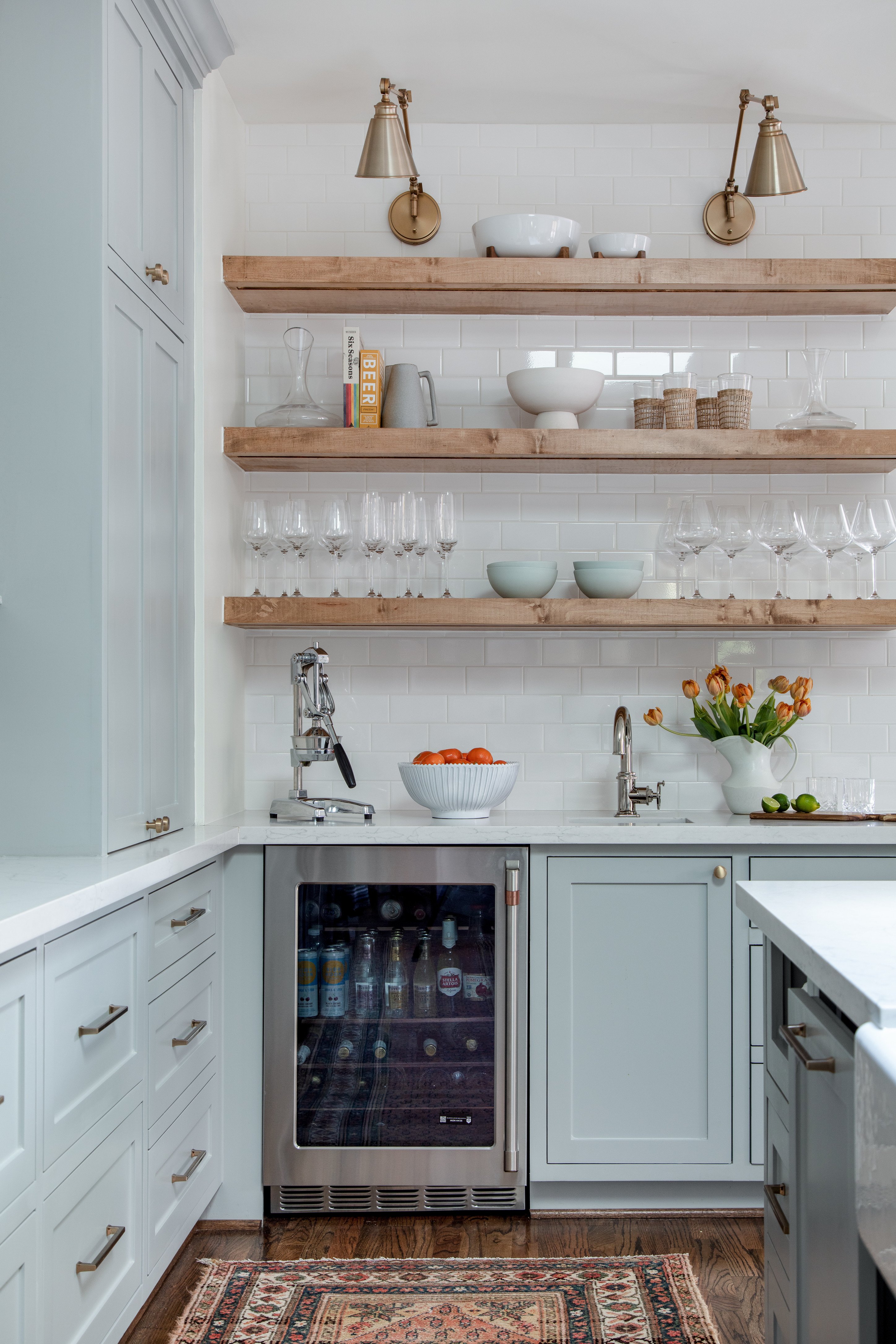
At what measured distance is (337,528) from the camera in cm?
293

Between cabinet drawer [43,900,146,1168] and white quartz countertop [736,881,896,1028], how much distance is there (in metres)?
1.06

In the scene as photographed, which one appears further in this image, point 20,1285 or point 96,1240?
point 96,1240

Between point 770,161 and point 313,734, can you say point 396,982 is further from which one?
point 770,161

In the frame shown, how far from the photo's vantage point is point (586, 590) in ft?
9.78

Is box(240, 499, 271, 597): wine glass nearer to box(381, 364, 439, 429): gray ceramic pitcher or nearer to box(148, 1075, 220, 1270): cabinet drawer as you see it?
box(381, 364, 439, 429): gray ceramic pitcher

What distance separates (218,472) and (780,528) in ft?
5.17

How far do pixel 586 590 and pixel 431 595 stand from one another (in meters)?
0.48

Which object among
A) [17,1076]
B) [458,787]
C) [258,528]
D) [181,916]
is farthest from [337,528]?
[17,1076]

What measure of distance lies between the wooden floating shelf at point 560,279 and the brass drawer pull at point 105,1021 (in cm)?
200

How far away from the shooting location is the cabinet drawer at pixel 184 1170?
2.09m

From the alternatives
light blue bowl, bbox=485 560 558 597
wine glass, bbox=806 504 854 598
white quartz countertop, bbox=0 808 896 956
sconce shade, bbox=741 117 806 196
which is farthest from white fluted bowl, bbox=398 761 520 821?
sconce shade, bbox=741 117 806 196

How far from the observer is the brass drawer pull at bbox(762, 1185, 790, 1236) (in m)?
1.46

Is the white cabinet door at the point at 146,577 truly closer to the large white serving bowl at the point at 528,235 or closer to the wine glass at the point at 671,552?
the large white serving bowl at the point at 528,235

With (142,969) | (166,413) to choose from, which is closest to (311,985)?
(142,969)
